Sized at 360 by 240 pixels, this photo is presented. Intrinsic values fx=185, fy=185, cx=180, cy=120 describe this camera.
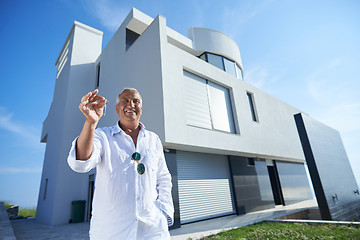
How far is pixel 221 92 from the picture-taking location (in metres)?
9.50

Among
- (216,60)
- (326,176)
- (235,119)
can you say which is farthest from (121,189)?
(216,60)

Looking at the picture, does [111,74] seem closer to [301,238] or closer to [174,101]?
[174,101]

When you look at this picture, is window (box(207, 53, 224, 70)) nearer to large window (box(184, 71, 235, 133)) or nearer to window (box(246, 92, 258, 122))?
window (box(246, 92, 258, 122))

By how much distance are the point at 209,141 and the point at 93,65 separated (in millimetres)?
10327

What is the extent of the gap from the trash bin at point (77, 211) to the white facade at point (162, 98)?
1.04ft

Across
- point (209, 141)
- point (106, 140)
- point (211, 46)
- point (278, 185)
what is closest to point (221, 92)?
point (209, 141)

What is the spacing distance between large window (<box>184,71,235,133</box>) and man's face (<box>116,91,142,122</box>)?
5.59 meters

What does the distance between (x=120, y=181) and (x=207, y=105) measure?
7.37 meters

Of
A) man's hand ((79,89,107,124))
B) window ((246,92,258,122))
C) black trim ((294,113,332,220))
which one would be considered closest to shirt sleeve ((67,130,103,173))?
man's hand ((79,89,107,124))

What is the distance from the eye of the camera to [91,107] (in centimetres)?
126

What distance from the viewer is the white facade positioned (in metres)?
6.95

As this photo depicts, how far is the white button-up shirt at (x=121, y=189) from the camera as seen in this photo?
123 cm

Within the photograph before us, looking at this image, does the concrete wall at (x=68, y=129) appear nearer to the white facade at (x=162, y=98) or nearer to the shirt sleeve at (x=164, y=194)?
the white facade at (x=162, y=98)

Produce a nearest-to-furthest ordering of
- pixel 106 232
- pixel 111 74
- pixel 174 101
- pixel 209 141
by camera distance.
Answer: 1. pixel 106 232
2. pixel 174 101
3. pixel 209 141
4. pixel 111 74
